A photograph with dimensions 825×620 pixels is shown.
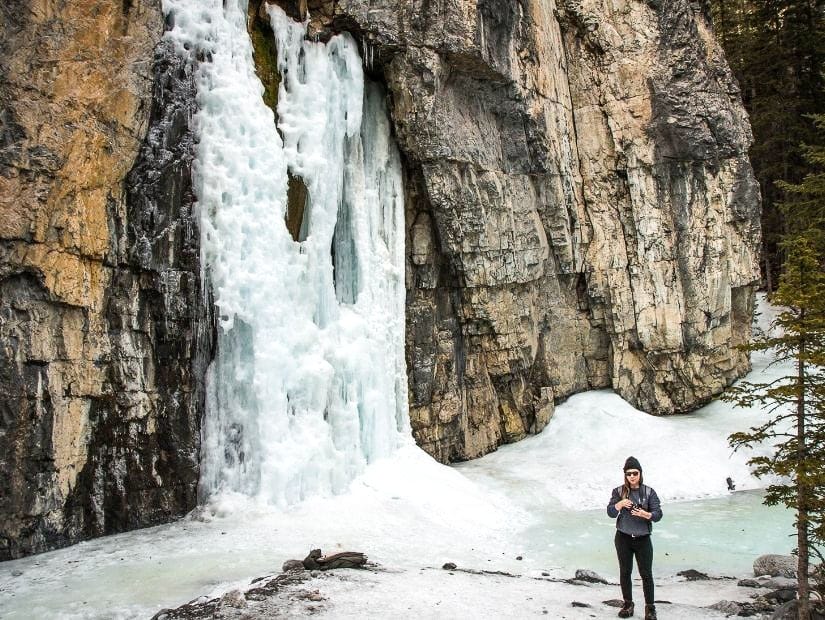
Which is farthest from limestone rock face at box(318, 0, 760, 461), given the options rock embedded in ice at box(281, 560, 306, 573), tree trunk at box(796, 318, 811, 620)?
tree trunk at box(796, 318, 811, 620)

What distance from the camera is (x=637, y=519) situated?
6855mm

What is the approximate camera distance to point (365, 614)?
7.00m

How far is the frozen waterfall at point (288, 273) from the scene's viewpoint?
11766mm

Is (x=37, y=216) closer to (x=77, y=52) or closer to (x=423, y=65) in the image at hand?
(x=77, y=52)

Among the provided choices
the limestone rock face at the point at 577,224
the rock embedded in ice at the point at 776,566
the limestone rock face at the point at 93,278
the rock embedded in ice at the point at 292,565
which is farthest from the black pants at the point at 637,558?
the limestone rock face at the point at 577,224

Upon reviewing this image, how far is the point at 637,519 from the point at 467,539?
4.97m

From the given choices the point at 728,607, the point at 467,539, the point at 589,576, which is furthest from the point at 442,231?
the point at 728,607

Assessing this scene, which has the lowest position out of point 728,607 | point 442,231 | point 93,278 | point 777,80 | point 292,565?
point 728,607

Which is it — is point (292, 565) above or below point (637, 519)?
below

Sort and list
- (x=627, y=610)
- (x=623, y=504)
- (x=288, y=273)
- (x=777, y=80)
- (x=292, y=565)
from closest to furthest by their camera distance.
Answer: (x=623, y=504) → (x=627, y=610) → (x=292, y=565) → (x=288, y=273) → (x=777, y=80)

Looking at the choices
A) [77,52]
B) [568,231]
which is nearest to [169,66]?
[77,52]

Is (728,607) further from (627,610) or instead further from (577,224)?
(577,224)

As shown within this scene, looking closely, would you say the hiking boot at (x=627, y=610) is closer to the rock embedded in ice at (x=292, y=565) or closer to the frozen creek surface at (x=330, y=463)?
the frozen creek surface at (x=330, y=463)

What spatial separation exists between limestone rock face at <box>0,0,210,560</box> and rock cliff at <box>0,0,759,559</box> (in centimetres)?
3
